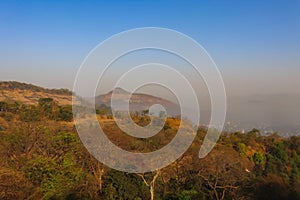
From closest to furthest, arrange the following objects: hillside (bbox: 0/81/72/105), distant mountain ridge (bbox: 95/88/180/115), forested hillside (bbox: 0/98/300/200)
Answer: distant mountain ridge (bbox: 95/88/180/115), forested hillside (bbox: 0/98/300/200), hillside (bbox: 0/81/72/105)

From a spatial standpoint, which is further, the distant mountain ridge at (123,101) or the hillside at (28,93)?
the hillside at (28,93)

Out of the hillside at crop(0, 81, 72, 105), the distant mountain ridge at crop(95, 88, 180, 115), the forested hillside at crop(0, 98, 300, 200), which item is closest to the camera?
the distant mountain ridge at crop(95, 88, 180, 115)

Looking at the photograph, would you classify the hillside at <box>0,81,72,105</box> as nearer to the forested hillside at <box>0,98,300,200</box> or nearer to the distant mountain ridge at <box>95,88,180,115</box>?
the forested hillside at <box>0,98,300,200</box>

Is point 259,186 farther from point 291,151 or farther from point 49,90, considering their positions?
point 49,90

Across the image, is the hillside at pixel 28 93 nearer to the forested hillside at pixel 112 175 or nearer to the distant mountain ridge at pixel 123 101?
the forested hillside at pixel 112 175

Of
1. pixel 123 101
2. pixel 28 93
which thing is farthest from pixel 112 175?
pixel 28 93

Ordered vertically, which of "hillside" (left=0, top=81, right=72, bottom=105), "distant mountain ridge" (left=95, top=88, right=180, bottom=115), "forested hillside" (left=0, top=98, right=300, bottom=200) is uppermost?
"hillside" (left=0, top=81, right=72, bottom=105)

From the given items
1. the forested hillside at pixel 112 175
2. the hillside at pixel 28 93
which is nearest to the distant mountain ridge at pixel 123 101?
the forested hillside at pixel 112 175

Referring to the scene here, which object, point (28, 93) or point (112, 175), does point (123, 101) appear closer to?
point (112, 175)

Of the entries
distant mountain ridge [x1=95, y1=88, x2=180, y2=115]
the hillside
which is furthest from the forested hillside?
the hillside

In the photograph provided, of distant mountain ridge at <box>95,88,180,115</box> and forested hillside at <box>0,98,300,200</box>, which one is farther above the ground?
distant mountain ridge at <box>95,88,180,115</box>

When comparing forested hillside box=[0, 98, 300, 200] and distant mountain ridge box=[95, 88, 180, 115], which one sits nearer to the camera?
distant mountain ridge box=[95, 88, 180, 115]

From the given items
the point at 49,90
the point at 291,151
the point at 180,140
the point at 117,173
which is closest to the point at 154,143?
the point at 117,173
